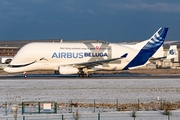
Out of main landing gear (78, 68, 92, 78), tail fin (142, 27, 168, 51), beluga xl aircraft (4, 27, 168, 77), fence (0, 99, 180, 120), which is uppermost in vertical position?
tail fin (142, 27, 168, 51)

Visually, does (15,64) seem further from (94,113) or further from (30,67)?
(94,113)

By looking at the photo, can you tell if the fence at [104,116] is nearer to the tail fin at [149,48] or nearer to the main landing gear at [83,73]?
the main landing gear at [83,73]

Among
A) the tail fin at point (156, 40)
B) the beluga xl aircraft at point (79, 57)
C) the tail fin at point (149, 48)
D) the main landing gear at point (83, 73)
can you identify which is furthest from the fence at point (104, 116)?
the tail fin at point (156, 40)

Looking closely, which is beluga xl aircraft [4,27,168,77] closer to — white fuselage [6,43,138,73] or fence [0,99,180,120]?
white fuselage [6,43,138,73]

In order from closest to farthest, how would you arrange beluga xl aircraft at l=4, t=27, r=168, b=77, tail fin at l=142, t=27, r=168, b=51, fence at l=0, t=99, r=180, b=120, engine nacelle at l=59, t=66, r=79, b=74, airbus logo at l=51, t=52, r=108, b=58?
fence at l=0, t=99, r=180, b=120 < engine nacelle at l=59, t=66, r=79, b=74 < beluga xl aircraft at l=4, t=27, r=168, b=77 < airbus logo at l=51, t=52, r=108, b=58 < tail fin at l=142, t=27, r=168, b=51

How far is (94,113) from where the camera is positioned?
2609 cm

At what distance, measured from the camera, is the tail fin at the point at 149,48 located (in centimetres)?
5841

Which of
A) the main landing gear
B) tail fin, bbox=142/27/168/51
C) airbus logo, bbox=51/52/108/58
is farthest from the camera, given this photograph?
tail fin, bbox=142/27/168/51

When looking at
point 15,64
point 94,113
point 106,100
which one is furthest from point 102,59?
point 94,113

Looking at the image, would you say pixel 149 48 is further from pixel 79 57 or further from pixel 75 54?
pixel 75 54

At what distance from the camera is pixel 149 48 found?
2338 inches

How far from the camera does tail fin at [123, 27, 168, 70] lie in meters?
58.4

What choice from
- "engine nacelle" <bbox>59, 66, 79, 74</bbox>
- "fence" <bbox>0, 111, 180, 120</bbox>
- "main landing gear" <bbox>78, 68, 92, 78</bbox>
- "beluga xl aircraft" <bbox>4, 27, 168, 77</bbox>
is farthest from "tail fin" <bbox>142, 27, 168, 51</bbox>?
"fence" <bbox>0, 111, 180, 120</bbox>

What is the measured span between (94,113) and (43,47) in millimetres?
30097
